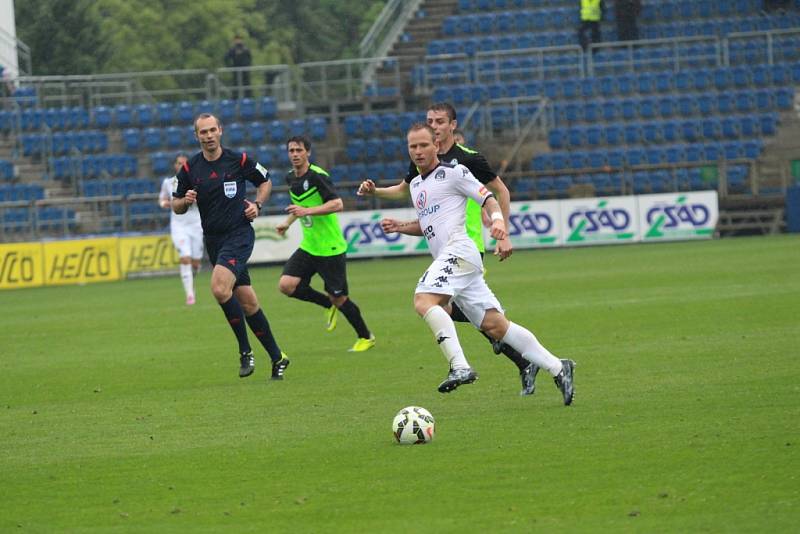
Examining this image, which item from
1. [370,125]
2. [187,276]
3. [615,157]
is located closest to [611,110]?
[615,157]

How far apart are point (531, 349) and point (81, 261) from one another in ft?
77.6

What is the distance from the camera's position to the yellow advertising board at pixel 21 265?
31203mm

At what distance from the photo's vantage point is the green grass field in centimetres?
663

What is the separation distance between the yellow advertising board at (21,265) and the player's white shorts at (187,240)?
8822 mm

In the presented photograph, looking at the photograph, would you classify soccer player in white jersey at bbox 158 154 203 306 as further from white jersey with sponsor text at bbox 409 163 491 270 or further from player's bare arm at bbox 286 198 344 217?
white jersey with sponsor text at bbox 409 163 491 270

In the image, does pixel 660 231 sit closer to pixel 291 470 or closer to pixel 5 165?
pixel 5 165

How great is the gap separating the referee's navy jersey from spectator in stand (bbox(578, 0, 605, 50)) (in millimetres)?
28177

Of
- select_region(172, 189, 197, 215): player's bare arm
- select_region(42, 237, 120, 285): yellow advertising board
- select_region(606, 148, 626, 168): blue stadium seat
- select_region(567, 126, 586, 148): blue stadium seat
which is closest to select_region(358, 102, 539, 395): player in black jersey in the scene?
select_region(172, 189, 197, 215): player's bare arm

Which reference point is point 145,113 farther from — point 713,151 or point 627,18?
point 713,151

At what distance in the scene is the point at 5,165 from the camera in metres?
38.5

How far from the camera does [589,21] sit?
131 ft

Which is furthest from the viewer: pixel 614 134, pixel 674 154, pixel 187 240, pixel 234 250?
pixel 614 134

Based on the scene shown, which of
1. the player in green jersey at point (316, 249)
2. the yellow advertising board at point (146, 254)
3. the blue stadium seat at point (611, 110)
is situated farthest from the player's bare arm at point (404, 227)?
the blue stadium seat at point (611, 110)

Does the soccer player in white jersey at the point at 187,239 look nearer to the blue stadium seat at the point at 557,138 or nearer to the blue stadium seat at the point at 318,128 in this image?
the blue stadium seat at the point at 318,128
